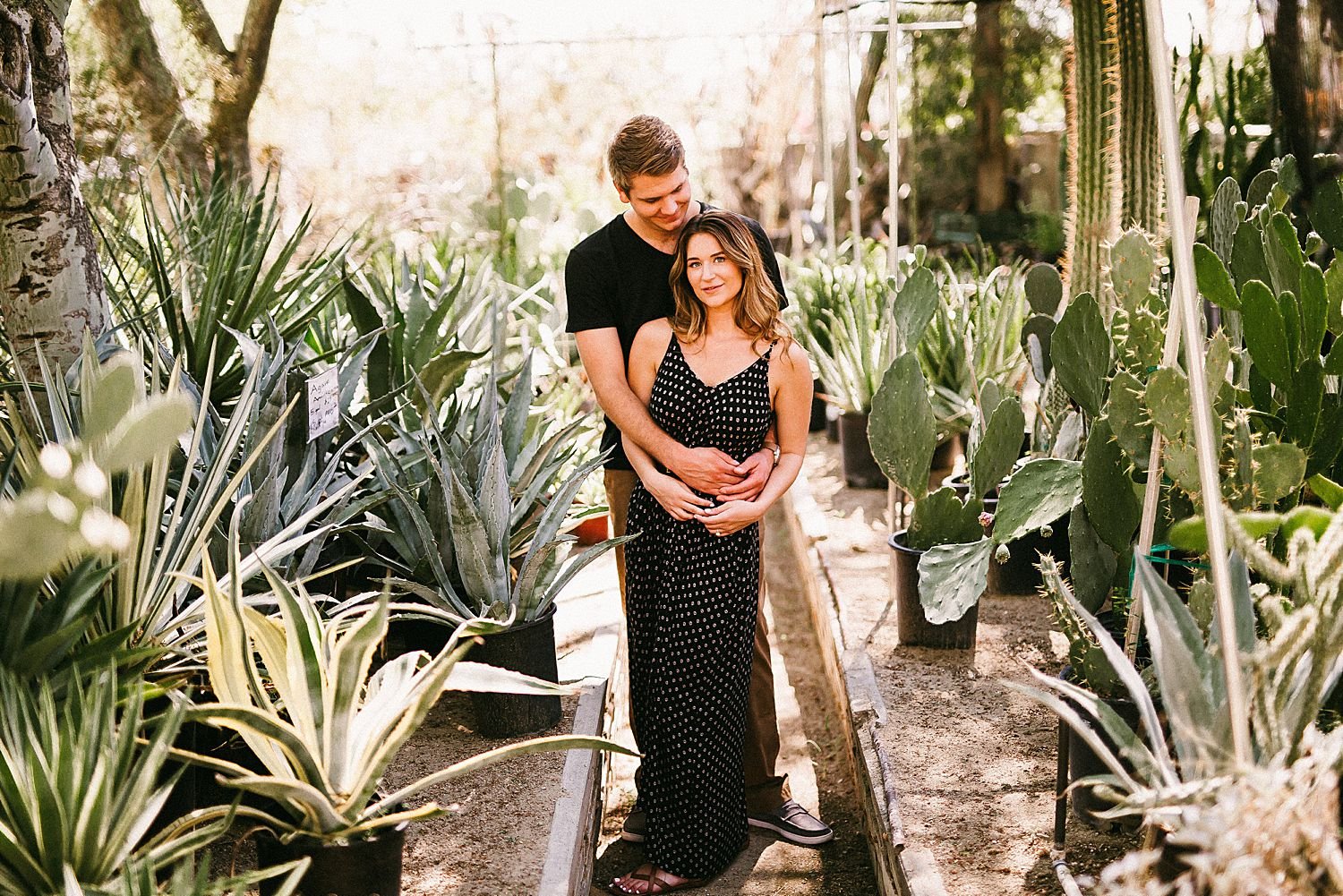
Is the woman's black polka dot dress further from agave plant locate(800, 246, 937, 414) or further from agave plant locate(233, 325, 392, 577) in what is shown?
agave plant locate(800, 246, 937, 414)

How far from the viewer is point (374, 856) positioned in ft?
6.21

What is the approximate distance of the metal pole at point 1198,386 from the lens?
1.52m

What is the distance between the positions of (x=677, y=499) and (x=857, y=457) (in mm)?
2670

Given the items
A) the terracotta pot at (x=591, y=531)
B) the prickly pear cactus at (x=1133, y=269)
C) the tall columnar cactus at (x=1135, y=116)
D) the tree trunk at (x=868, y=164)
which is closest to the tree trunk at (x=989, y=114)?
the tree trunk at (x=868, y=164)

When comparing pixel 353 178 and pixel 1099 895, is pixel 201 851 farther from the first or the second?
pixel 353 178

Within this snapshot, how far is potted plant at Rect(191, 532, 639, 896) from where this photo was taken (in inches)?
71.2

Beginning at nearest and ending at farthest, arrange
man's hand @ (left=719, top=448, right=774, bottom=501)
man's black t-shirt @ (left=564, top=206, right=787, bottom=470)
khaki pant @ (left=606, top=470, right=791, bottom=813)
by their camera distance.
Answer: man's hand @ (left=719, top=448, right=774, bottom=501) < man's black t-shirt @ (left=564, top=206, right=787, bottom=470) < khaki pant @ (left=606, top=470, right=791, bottom=813)

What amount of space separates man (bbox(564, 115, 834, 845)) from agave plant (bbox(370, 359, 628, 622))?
0.66 feet

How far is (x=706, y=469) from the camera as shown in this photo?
258 centimetres

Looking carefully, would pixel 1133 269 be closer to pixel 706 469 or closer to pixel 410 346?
pixel 706 469

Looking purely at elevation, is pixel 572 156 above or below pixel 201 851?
above

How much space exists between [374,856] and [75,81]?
5.91 m

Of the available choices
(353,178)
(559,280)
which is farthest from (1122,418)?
(353,178)

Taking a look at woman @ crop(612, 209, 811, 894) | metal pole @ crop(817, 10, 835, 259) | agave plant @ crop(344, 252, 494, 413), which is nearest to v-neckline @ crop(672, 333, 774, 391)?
woman @ crop(612, 209, 811, 894)
